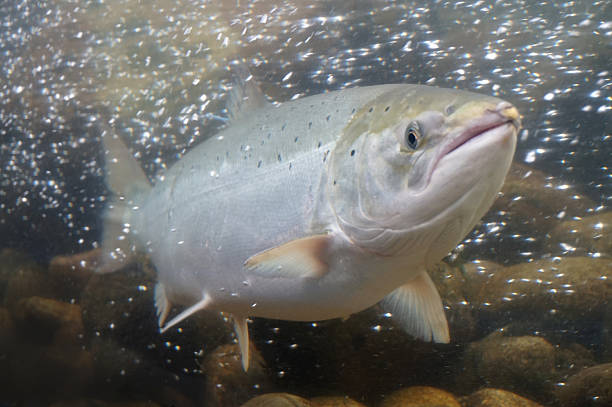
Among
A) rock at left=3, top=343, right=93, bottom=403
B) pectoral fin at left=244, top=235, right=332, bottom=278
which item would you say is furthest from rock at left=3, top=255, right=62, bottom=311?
pectoral fin at left=244, top=235, right=332, bottom=278

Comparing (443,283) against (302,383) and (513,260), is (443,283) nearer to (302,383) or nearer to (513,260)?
(513,260)

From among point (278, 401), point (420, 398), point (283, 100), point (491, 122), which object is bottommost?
point (420, 398)

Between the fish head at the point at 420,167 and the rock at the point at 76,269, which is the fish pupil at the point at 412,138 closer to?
the fish head at the point at 420,167

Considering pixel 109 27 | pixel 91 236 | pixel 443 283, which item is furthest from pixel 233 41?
pixel 443 283

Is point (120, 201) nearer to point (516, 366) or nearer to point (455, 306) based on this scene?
point (455, 306)

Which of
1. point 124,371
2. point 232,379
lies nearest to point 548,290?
point 232,379

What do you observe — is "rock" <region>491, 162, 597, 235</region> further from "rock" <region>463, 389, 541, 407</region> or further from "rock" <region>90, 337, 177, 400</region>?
"rock" <region>90, 337, 177, 400</region>
